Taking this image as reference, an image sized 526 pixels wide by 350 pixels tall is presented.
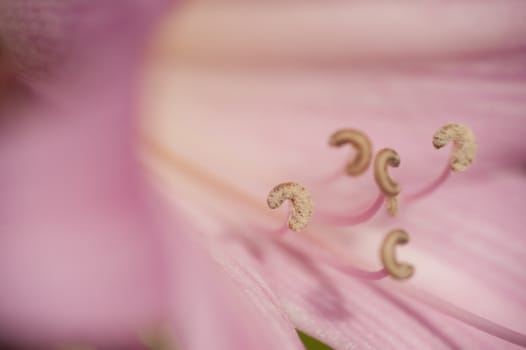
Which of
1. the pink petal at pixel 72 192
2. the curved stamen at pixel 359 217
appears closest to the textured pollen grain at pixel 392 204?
the curved stamen at pixel 359 217

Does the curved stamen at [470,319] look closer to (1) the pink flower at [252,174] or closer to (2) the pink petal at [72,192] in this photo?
(1) the pink flower at [252,174]

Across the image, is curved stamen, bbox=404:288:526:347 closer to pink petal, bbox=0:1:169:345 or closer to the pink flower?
the pink flower

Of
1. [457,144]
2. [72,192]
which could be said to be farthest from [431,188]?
[72,192]

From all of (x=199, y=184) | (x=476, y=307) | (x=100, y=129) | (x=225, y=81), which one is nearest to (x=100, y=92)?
(x=100, y=129)

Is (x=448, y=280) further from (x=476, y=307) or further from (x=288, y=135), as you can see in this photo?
(x=288, y=135)

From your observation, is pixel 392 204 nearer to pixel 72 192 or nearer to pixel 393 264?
pixel 393 264

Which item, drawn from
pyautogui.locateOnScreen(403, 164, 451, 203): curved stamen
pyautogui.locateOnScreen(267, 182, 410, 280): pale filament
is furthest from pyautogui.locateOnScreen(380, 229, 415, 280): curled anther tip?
pyautogui.locateOnScreen(403, 164, 451, 203): curved stamen
